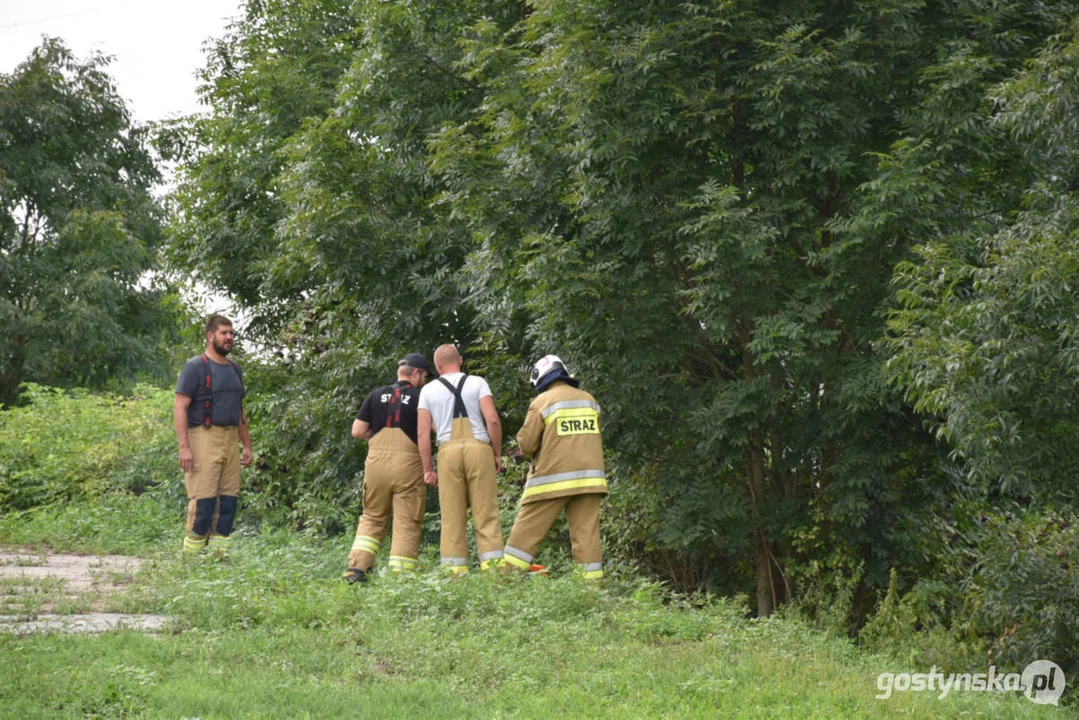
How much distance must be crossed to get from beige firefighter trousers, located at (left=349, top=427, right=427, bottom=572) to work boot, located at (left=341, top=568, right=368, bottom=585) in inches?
10.8

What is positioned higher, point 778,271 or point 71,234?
point 71,234

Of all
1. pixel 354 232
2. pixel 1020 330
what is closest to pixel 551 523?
pixel 1020 330

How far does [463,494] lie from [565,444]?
0.95 m

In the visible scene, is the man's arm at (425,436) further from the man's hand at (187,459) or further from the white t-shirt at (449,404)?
the man's hand at (187,459)

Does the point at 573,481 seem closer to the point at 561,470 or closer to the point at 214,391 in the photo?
the point at 561,470

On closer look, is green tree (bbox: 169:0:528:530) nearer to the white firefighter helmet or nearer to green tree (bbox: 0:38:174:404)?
the white firefighter helmet

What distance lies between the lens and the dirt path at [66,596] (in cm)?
731

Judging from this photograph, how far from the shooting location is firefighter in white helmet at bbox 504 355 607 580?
896 centimetres

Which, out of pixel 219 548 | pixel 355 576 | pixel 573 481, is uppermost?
pixel 573 481

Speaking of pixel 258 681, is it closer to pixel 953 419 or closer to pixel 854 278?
pixel 953 419

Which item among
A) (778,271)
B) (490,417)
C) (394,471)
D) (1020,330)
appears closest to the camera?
(1020,330)

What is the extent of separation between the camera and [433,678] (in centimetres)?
604

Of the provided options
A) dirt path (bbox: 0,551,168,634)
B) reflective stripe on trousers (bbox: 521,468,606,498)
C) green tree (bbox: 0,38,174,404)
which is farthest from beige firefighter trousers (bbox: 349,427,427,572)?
green tree (bbox: 0,38,174,404)

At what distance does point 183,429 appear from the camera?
32.4 feet
